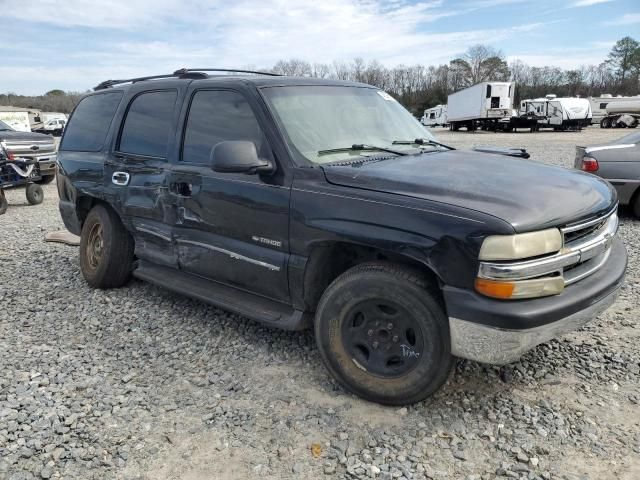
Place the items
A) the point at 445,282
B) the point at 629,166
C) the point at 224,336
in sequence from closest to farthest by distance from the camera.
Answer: the point at 445,282
the point at 224,336
the point at 629,166

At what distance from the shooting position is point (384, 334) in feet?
9.69

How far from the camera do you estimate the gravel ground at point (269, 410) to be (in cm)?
253

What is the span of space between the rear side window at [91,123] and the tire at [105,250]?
0.63 m

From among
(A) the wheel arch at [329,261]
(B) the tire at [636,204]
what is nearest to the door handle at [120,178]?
(A) the wheel arch at [329,261]

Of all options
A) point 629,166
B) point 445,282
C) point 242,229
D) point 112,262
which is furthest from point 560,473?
point 629,166

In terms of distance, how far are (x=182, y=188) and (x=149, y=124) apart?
0.82m

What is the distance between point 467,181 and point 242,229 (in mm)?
1486

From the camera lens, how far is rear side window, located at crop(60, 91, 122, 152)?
4793 millimetres

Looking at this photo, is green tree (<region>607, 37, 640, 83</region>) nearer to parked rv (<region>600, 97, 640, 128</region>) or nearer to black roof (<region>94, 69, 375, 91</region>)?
parked rv (<region>600, 97, 640, 128</region>)


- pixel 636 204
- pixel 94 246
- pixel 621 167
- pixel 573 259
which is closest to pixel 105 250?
pixel 94 246

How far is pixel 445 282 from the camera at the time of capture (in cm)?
262

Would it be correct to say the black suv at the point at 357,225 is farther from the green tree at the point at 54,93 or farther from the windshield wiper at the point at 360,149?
the green tree at the point at 54,93

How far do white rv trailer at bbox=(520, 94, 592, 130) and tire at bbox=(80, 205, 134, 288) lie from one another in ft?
114

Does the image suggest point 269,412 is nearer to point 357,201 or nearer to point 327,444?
point 327,444
